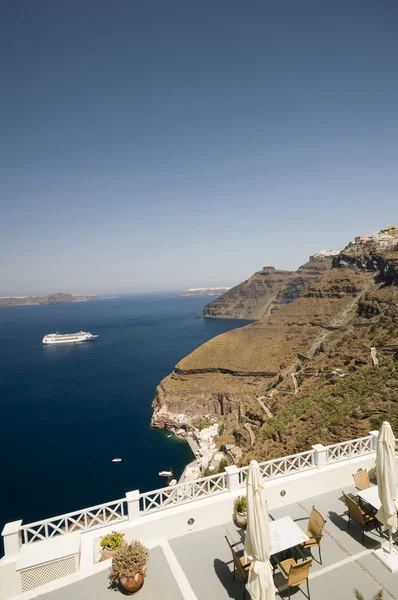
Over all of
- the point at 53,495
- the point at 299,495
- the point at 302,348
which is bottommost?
the point at 53,495

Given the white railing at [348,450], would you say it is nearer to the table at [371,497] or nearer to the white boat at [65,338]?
the table at [371,497]

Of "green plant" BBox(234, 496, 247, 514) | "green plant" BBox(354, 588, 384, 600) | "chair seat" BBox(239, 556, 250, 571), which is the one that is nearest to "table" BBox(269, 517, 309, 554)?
"chair seat" BBox(239, 556, 250, 571)

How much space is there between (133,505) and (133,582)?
1.85m

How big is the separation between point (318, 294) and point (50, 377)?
220 feet

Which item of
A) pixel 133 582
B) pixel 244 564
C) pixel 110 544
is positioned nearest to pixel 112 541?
pixel 110 544

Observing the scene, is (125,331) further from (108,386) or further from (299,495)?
(299,495)

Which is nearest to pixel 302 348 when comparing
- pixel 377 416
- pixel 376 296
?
pixel 376 296

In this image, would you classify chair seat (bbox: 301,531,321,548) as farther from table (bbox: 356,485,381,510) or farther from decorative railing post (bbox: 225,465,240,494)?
decorative railing post (bbox: 225,465,240,494)

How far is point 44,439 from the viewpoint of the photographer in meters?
48.0

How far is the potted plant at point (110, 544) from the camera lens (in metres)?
7.09

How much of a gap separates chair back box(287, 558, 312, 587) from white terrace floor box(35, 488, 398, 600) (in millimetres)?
523

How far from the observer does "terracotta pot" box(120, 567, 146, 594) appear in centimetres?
613

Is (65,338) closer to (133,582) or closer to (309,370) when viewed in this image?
(309,370)

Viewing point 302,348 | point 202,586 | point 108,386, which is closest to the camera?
point 202,586
